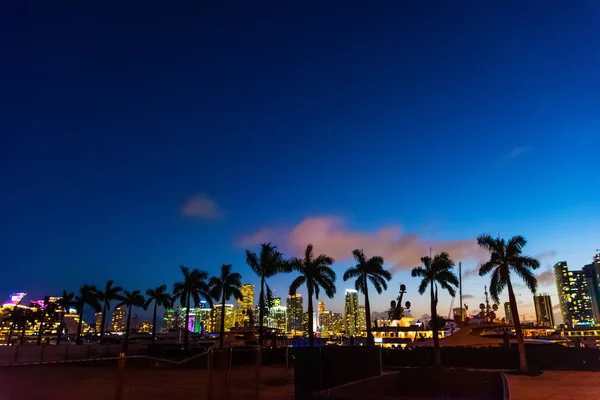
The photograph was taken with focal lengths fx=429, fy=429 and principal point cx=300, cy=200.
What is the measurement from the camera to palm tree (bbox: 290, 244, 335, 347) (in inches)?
1735

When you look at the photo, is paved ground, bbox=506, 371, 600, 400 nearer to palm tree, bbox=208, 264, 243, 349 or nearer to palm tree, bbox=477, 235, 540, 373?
palm tree, bbox=477, 235, 540, 373

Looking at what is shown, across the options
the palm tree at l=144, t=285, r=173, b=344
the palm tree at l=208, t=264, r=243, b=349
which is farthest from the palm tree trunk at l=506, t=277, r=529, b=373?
the palm tree at l=144, t=285, r=173, b=344

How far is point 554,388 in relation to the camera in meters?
23.2

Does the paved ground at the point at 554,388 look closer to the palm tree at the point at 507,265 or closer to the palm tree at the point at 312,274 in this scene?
the palm tree at the point at 507,265

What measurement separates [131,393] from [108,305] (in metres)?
68.3

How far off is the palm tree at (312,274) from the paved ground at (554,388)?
19.7m

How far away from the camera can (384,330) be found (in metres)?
91.6

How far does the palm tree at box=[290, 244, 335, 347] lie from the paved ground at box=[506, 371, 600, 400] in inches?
777

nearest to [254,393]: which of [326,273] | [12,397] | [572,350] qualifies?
[12,397]

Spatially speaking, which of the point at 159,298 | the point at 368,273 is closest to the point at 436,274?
the point at 368,273

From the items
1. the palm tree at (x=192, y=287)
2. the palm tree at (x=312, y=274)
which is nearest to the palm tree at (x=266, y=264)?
the palm tree at (x=312, y=274)

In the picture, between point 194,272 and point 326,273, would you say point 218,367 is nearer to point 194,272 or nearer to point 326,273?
point 326,273

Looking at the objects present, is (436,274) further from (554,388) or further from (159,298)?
(159,298)

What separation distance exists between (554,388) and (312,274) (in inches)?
962
